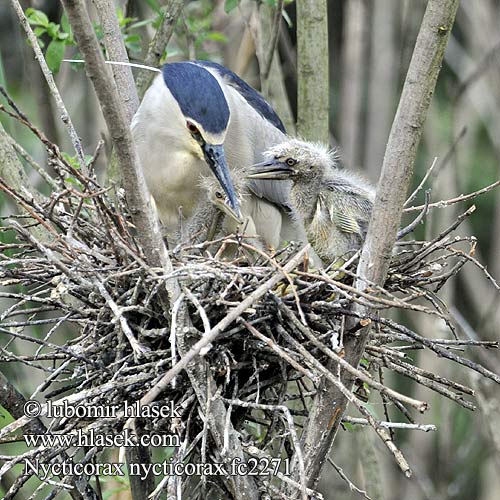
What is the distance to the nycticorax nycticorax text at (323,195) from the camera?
8.54 ft

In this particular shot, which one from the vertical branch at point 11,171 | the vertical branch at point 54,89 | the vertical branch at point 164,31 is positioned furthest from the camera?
the vertical branch at point 164,31

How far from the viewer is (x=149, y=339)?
226 centimetres

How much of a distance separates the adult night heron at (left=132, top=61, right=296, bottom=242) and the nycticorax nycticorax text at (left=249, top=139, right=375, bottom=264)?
14 cm

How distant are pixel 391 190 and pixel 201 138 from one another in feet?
3.40

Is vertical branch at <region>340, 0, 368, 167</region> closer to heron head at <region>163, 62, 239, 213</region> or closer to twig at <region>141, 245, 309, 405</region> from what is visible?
heron head at <region>163, 62, 239, 213</region>

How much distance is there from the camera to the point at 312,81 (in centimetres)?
344

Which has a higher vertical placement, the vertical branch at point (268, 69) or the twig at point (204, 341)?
the vertical branch at point (268, 69)

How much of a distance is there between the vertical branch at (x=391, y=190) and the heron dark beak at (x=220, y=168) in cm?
70

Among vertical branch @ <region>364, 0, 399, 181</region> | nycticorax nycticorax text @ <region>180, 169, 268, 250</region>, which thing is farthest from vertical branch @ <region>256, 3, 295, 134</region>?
vertical branch @ <region>364, 0, 399, 181</region>

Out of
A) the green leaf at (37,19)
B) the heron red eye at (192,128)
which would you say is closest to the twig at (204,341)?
the heron red eye at (192,128)

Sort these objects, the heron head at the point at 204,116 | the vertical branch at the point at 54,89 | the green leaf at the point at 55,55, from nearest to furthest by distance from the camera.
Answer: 1. the vertical branch at the point at 54,89
2. the heron head at the point at 204,116
3. the green leaf at the point at 55,55

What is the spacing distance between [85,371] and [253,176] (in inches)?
33.2

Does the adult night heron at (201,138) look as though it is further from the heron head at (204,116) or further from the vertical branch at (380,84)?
the vertical branch at (380,84)

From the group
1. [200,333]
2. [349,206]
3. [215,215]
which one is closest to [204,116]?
[215,215]
